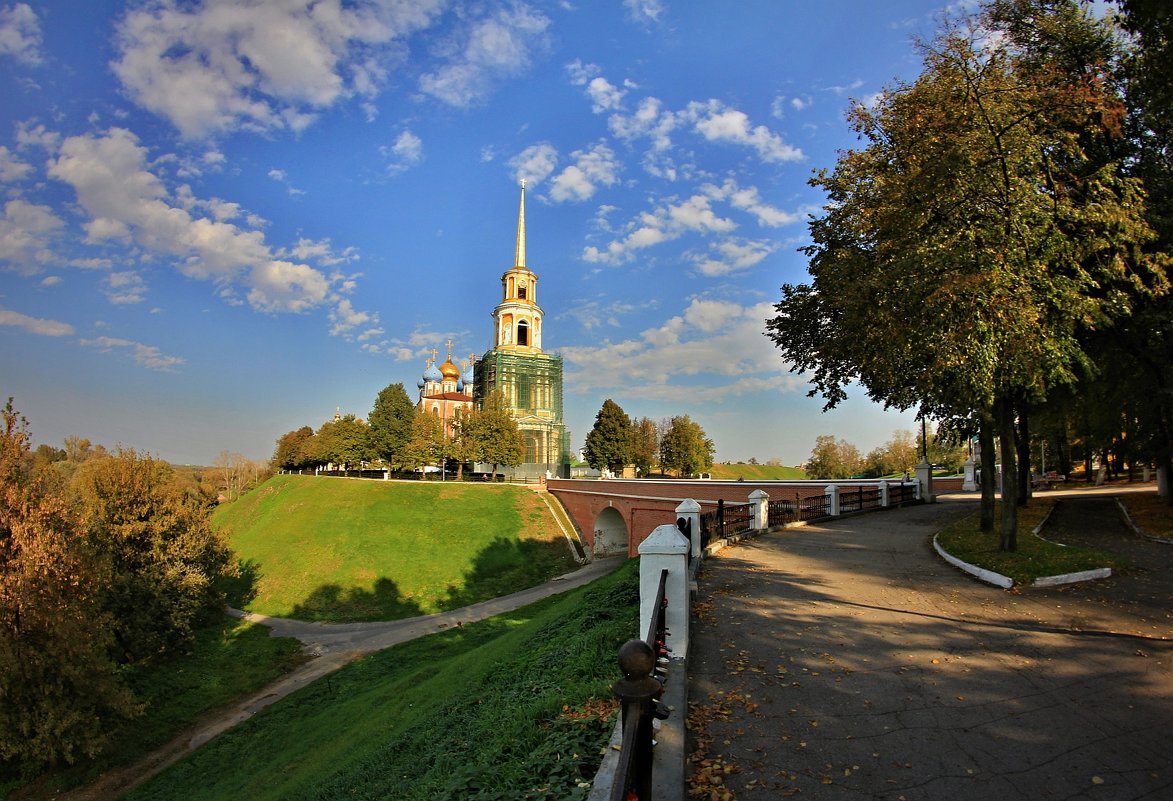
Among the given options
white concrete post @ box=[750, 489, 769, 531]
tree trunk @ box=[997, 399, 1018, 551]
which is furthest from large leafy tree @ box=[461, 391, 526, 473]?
tree trunk @ box=[997, 399, 1018, 551]

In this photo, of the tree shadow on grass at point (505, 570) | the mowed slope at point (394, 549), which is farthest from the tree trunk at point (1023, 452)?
the tree shadow on grass at point (505, 570)

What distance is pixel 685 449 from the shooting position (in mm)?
71375

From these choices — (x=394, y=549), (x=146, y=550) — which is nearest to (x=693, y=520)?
(x=146, y=550)

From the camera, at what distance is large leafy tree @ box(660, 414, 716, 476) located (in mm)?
71250

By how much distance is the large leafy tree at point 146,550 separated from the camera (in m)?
22.7

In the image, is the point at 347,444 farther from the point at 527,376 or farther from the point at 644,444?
the point at 644,444

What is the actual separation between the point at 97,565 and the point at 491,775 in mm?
19960

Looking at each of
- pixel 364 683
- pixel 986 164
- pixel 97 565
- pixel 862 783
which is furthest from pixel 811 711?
pixel 97 565

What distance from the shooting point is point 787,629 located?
25.7ft

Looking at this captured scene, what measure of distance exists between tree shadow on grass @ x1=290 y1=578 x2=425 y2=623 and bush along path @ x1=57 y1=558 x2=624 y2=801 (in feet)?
2.82

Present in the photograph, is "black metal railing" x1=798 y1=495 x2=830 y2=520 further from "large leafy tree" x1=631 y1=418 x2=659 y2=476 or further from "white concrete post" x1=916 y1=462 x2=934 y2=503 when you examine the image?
"large leafy tree" x1=631 y1=418 x2=659 y2=476

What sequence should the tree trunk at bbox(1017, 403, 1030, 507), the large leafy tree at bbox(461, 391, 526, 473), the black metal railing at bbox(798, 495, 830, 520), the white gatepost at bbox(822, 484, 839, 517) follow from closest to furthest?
the tree trunk at bbox(1017, 403, 1030, 507) → the black metal railing at bbox(798, 495, 830, 520) → the white gatepost at bbox(822, 484, 839, 517) → the large leafy tree at bbox(461, 391, 526, 473)

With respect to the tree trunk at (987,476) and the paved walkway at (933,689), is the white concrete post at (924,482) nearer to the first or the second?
the tree trunk at (987,476)

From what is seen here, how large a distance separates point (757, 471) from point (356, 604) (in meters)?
73.4
